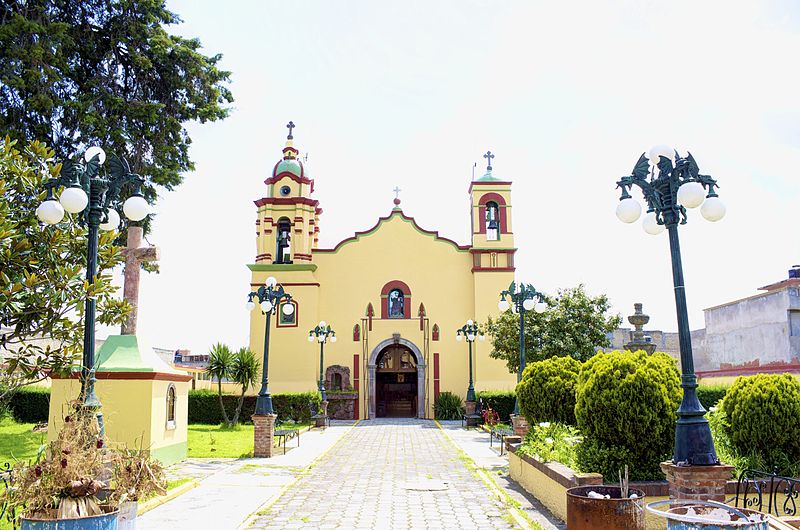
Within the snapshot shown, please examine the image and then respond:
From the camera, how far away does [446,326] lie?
32344 millimetres

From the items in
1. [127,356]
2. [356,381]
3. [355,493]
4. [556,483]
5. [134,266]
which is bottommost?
[355,493]

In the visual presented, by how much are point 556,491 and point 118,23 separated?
15.9 meters

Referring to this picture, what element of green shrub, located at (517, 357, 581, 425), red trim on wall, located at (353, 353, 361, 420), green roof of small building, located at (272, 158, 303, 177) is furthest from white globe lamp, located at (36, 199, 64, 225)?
green roof of small building, located at (272, 158, 303, 177)

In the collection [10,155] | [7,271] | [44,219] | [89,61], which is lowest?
[7,271]

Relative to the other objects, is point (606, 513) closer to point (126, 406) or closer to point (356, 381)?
point (126, 406)

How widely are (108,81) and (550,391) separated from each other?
13.6 meters

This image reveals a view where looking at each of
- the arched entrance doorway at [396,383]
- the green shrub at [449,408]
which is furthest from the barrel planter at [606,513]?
the arched entrance doorway at [396,383]

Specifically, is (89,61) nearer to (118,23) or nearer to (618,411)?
(118,23)

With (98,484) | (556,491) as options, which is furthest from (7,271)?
(556,491)

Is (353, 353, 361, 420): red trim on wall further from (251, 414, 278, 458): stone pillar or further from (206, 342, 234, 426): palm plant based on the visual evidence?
(251, 414, 278, 458): stone pillar

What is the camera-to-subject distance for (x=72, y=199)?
22.9ft

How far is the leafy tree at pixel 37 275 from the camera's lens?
7.21m

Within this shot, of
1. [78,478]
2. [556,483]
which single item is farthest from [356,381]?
[78,478]

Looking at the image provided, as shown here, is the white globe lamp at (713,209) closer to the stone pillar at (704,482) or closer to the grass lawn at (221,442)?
the stone pillar at (704,482)
